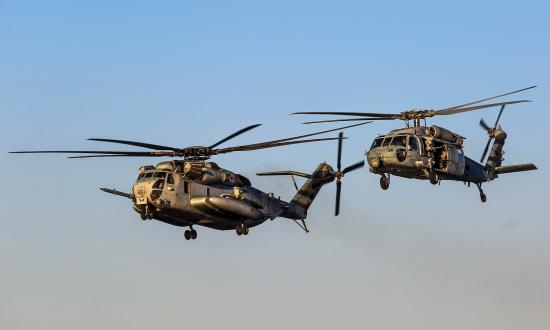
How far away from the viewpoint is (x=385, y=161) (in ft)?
255

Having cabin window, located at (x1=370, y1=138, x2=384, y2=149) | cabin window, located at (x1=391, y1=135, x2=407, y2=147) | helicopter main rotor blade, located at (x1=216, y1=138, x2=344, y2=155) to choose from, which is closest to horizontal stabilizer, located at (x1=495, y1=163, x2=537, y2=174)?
cabin window, located at (x1=391, y1=135, x2=407, y2=147)

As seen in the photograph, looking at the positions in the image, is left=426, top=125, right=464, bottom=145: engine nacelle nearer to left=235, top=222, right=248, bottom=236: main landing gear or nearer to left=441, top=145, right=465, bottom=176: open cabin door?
left=441, top=145, right=465, bottom=176: open cabin door

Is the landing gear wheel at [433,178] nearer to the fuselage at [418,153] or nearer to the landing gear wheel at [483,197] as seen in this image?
the fuselage at [418,153]

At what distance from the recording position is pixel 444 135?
3152 inches

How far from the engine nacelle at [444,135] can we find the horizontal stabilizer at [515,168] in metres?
5.35

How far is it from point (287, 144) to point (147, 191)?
31.3 feet

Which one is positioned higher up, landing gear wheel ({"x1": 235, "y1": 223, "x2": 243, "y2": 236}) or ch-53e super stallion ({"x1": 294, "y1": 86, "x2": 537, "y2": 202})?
ch-53e super stallion ({"x1": 294, "y1": 86, "x2": 537, "y2": 202})

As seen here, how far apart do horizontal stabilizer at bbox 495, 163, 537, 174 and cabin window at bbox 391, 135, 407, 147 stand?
396 inches

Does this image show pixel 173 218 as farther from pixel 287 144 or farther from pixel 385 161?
pixel 385 161

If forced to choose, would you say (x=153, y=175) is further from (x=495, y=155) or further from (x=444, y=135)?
(x=495, y=155)

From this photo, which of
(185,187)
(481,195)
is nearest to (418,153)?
(481,195)

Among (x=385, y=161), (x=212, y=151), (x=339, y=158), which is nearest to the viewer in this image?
(x=385, y=161)

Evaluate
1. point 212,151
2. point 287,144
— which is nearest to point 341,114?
point 287,144

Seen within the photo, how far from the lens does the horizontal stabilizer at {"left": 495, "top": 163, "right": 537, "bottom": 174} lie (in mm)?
82812
